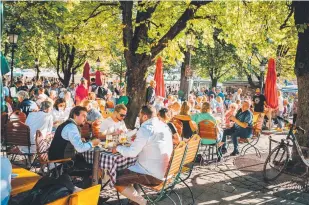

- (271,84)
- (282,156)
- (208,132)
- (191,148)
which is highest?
(271,84)

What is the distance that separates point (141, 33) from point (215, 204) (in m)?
5.50

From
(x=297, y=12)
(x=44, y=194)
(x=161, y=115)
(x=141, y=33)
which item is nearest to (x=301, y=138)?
(x=297, y=12)

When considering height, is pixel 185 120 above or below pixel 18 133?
above

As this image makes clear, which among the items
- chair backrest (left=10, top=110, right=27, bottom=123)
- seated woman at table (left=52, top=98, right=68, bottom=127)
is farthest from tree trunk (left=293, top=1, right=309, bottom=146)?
chair backrest (left=10, top=110, right=27, bottom=123)

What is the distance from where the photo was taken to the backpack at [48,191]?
3.04 m

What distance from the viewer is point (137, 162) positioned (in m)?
4.53

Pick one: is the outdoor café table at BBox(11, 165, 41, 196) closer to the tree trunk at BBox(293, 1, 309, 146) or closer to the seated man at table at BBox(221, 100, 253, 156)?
the tree trunk at BBox(293, 1, 309, 146)

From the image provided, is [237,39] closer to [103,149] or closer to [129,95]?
[129,95]

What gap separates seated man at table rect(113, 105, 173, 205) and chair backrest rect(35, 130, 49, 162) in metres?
1.48

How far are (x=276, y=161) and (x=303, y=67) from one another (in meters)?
2.08

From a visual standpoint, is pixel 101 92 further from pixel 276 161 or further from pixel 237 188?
pixel 237 188

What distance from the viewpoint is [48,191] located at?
3.06 meters

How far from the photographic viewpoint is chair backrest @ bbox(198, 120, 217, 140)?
7531 mm

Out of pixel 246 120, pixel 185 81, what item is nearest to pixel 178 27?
pixel 246 120
